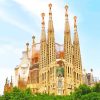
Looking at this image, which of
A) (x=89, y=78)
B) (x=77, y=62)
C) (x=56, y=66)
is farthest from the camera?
(x=89, y=78)

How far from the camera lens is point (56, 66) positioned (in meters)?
95.5

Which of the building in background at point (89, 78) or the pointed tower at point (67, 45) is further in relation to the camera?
the building in background at point (89, 78)

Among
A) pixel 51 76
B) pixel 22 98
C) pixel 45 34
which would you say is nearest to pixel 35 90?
pixel 51 76

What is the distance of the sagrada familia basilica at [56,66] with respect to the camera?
313ft

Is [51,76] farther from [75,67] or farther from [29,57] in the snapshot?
[29,57]

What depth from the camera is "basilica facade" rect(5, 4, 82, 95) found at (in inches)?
3760

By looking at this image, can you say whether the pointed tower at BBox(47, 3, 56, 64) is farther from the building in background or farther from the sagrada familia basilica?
the building in background

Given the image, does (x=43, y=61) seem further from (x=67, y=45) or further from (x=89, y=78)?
(x=89, y=78)

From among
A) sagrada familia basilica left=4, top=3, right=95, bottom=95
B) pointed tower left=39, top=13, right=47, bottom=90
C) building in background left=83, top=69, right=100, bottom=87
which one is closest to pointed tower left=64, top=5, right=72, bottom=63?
sagrada familia basilica left=4, top=3, right=95, bottom=95

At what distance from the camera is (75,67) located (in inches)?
3853

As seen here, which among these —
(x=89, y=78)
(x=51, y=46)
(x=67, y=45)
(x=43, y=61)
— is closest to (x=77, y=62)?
(x=67, y=45)

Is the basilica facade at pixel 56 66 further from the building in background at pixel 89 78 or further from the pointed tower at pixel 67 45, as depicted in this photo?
the building in background at pixel 89 78

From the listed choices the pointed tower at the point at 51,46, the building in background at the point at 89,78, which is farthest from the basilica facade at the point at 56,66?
the building in background at the point at 89,78

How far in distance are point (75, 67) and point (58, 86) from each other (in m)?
5.11
